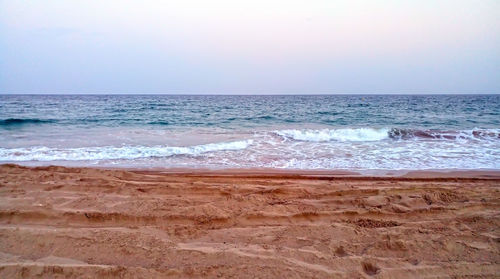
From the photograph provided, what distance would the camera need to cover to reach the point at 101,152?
33.3ft

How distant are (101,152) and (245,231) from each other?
313 inches

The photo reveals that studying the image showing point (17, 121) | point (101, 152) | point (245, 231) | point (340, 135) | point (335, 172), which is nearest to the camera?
point (245, 231)

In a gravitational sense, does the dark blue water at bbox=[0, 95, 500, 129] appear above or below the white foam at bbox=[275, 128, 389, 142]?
above

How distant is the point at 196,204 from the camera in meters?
4.62

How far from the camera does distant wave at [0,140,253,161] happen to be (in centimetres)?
945

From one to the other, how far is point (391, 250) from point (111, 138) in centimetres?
1269

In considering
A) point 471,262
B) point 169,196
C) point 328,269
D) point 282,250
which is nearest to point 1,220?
point 169,196

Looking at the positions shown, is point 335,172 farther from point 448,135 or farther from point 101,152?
point 448,135

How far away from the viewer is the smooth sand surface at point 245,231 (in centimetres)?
291

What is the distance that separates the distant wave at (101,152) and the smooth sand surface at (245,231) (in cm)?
385

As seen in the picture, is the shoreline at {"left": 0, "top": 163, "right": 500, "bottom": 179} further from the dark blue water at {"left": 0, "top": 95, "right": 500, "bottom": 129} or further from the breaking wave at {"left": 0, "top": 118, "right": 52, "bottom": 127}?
the breaking wave at {"left": 0, "top": 118, "right": 52, "bottom": 127}

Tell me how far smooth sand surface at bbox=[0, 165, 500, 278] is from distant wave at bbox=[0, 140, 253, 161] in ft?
12.6

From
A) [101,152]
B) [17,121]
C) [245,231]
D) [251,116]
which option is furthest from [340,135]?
[17,121]

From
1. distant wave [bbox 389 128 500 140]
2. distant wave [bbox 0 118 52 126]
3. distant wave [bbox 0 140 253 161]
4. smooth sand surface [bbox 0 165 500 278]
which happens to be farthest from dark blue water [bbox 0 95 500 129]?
smooth sand surface [bbox 0 165 500 278]
